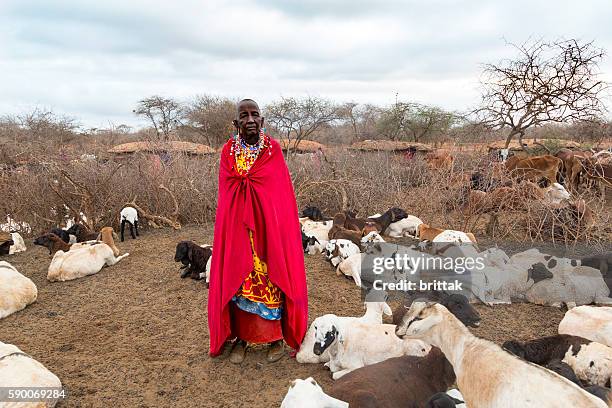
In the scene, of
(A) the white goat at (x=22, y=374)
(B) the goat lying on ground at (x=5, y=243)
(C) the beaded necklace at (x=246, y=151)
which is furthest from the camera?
(B) the goat lying on ground at (x=5, y=243)

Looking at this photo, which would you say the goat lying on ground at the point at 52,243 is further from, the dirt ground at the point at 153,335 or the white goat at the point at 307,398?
the white goat at the point at 307,398

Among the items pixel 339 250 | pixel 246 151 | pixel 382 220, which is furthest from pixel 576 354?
pixel 382 220

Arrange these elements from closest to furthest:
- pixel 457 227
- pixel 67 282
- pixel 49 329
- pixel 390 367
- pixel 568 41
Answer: pixel 390 367 < pixel 49 329 < pixel 67 282 < pixel 457 227 < pixel 568 41

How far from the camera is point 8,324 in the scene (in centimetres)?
474

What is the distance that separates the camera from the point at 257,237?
3.64 meters

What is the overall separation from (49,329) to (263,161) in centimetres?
315

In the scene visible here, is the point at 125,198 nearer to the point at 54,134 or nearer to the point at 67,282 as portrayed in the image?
the point at 67,282

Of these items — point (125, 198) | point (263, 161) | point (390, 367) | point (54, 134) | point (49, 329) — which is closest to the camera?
point (390, 367)

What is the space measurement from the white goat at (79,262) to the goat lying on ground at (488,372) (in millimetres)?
5249

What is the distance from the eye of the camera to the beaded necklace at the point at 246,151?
143 inches

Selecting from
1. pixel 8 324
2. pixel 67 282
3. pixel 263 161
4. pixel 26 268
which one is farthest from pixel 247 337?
pixel 26 268

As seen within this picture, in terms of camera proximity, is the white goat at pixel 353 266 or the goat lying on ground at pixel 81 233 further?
the goat lying on ground at pixel 81 233

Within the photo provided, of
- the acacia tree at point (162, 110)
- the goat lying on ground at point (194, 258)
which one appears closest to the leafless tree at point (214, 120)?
the acacia tree at point (162, 110)

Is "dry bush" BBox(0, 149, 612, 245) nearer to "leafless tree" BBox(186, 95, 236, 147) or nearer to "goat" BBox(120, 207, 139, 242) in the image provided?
"goat" BBox(120, 207, 139, 242)
